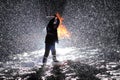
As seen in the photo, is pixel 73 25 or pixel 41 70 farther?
pixel 73 25

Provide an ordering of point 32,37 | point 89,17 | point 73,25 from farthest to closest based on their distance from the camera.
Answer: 1. point 89,17
2. point 73,25
3. point 32,37

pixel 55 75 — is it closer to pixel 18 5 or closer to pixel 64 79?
pixel 64 79

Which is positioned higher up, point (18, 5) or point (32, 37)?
point (18, 5)

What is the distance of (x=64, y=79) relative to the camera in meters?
9.12

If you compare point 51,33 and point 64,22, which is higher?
point 64,22

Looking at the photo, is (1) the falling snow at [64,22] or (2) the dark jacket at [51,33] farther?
(1) the falling snow at [64,22]

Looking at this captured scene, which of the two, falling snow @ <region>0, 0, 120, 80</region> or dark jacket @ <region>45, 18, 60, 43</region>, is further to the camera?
falling snow @ <region>0, 0, 120, 80</region>

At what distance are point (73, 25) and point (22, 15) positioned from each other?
9558 mm

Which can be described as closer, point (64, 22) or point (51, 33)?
point (51, 33)

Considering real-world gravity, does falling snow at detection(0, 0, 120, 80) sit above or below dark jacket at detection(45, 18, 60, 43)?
above

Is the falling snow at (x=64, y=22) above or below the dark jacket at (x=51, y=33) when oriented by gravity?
above

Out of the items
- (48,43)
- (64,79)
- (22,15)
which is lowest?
(64,79)

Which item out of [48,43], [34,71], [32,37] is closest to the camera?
[34,71]

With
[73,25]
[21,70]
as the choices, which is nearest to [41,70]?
[21,70]
